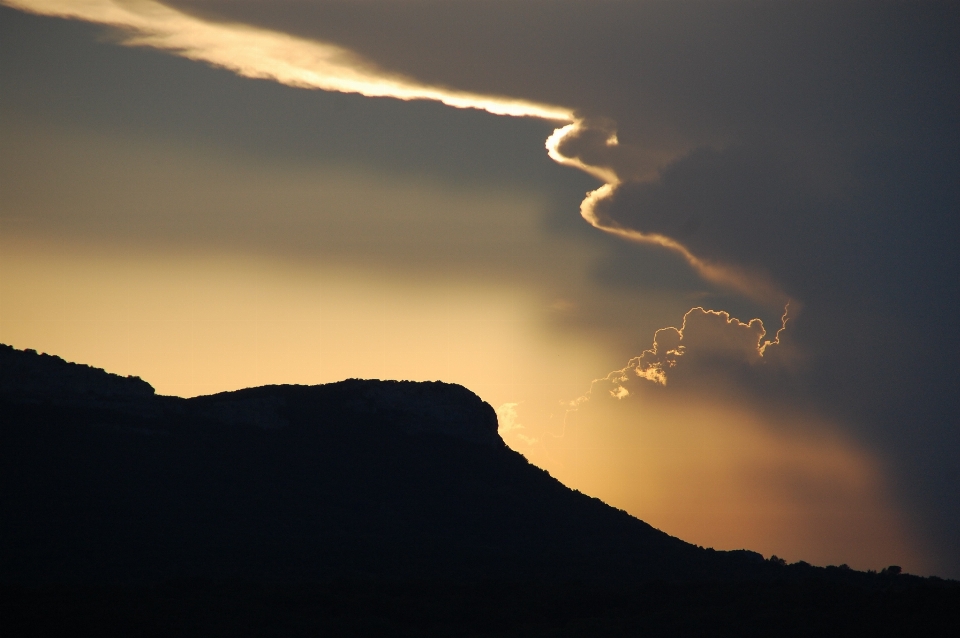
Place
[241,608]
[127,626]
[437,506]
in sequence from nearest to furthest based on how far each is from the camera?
[127,626], [241,608], [437,506]

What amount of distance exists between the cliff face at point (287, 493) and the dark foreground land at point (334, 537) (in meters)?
0.29

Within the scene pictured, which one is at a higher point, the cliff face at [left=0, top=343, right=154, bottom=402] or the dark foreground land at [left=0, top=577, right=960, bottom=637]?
the cliff face at [left=0, top=343, right=154, bottom=402]

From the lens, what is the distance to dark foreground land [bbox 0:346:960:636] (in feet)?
251

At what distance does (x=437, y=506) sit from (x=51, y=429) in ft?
148

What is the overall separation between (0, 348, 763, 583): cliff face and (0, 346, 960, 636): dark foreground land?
0.29 meters

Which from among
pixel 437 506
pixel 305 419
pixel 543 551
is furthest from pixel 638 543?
pixel 305 419

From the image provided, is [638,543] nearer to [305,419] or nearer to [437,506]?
[437,506]

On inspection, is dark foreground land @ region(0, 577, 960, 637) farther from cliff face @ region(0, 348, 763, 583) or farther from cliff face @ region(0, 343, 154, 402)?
cliff face @ region(0, 343, 154, 402)

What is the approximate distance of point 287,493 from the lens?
12331 cm

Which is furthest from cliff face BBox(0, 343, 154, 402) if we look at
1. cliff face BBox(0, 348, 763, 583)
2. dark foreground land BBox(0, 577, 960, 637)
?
dark foreground land BBox(0, 577, 960, 637)

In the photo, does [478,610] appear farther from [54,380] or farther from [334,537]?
[54,380]

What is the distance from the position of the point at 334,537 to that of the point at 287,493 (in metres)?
12.1

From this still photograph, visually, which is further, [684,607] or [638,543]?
[638,543]

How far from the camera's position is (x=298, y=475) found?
422ft
